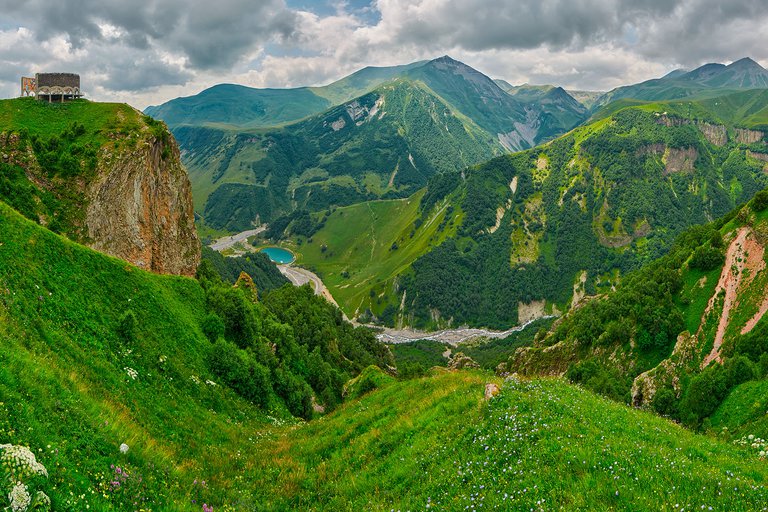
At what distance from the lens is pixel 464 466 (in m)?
13.0

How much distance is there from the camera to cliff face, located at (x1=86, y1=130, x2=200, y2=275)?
60.3m

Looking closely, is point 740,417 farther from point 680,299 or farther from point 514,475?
point 680,299

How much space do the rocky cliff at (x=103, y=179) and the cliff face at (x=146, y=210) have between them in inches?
5.6

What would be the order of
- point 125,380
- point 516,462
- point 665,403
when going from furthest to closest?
point 665,403 → point 125,380 → point 516,462

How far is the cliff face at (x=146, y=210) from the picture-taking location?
6034 cm

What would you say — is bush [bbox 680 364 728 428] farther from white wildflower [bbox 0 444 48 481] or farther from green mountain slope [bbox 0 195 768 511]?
white wildflower [bbox 0 444 48 481]

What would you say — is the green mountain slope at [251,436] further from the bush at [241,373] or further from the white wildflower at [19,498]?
the bush at [241,373]

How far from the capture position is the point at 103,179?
200 ft

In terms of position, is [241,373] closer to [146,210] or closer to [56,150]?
[146,210]

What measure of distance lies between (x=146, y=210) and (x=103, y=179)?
8.34 metres

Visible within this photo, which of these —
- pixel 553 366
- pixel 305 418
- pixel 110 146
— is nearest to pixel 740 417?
pixel 305 418

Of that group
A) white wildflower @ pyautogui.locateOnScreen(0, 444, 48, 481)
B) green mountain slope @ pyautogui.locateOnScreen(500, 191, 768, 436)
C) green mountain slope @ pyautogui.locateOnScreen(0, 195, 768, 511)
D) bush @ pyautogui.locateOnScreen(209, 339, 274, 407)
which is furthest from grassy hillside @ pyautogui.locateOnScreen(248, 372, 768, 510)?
green mountain slope @ pyautogui.locateOnScreen(500, 191, 768, 436)

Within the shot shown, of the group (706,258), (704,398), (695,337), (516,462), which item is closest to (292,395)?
(516,462)

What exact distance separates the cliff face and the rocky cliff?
14cm
